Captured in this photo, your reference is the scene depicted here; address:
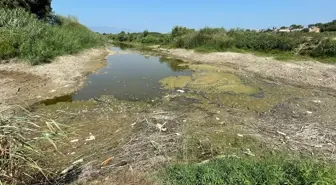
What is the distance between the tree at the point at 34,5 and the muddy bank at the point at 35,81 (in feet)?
45.6

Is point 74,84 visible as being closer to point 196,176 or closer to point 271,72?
point 196,176

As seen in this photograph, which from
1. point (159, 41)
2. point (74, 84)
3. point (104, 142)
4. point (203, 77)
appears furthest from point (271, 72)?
point (159, 41)

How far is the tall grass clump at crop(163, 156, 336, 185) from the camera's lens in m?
3.36

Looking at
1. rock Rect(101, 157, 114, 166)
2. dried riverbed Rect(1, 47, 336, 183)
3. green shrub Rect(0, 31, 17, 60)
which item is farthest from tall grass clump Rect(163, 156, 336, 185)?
green shrub Rect(0, 31, 17, 60)

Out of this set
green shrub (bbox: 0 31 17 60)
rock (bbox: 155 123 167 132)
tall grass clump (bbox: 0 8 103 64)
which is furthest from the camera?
tall grass clump (bbox: 0 8 103 64)

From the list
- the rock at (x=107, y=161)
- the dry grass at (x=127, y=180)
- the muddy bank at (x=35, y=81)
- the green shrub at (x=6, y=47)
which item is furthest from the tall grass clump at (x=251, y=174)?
the green shrub at (x=6, y=47)

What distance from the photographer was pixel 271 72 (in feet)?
49.1

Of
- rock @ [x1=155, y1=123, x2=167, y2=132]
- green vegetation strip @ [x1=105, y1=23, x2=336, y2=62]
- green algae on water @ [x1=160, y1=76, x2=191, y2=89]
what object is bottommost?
green algae on water @ [x1=160, y1=76, x2=191, y2=89]

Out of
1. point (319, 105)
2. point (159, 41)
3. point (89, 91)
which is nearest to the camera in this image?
point (319, 105)

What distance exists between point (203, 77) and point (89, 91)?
594 cm

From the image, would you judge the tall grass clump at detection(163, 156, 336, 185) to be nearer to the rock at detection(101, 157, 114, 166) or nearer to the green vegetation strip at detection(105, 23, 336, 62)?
the rock at detection(101, 157, 114, 166)

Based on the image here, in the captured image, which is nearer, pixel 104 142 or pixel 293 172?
pixel 293 172

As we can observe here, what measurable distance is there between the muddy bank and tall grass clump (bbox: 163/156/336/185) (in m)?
5.55

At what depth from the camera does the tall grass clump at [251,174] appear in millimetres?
3359
